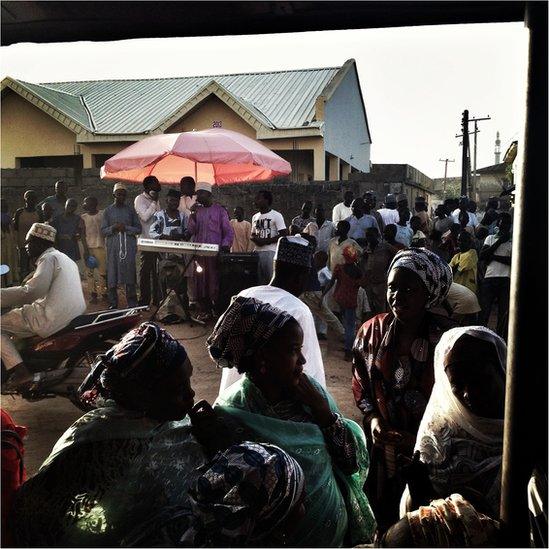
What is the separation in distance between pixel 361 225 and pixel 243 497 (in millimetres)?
8496

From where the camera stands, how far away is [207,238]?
9062mm

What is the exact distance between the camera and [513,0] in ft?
5.29

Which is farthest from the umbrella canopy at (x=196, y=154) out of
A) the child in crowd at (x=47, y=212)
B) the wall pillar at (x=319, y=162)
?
the wall pillar at (x=319, y=162)

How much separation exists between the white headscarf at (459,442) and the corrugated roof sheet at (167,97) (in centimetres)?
1515

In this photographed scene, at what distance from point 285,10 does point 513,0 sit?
2.06ft

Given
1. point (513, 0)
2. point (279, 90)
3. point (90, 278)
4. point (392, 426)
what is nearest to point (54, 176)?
point (90, 278)

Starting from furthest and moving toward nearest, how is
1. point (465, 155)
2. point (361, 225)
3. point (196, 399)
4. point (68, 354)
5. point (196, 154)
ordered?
point (465, 155) → point (361, 225) → point (196, 154) → point (196, 399) → point (68, 354)

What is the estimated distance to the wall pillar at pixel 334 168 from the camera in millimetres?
20500

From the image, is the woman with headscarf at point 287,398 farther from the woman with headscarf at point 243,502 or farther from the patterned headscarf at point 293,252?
the patterned headscarf at point 293,252

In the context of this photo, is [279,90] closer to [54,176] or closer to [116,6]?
Result: [54,176]

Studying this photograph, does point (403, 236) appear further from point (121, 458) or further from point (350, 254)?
point (121, 458)

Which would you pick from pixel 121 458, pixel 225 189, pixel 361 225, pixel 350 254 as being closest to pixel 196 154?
pixel 361 225

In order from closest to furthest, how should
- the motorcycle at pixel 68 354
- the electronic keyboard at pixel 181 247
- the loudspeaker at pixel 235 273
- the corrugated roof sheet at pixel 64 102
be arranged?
the motorcycle at pixel 68 354
the electronic keyboard at pixel 181 247
the loudspeaker at pixel 235 273
the corrugated roof sheet at pixel 64 102

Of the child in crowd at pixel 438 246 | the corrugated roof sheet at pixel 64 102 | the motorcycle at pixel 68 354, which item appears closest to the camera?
the motorcycle at pixel 68 354
